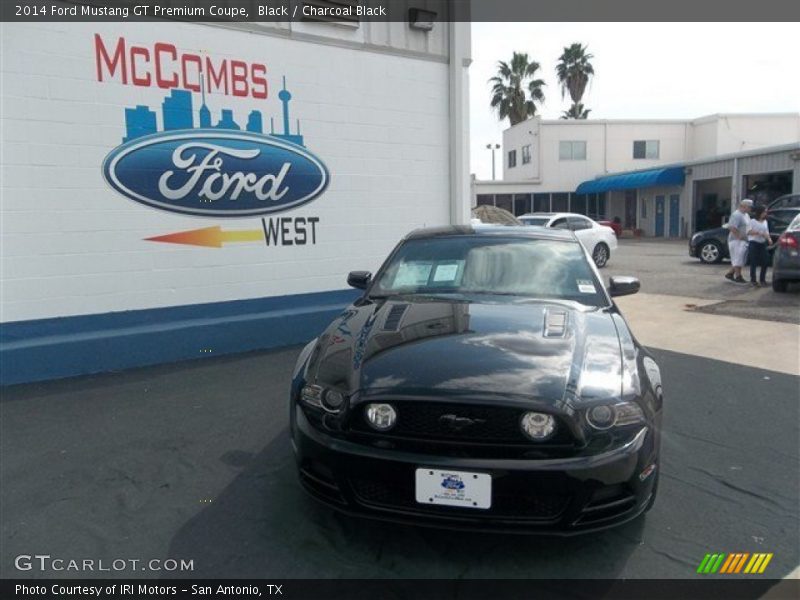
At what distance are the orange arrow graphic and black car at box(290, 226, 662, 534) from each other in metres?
3.88

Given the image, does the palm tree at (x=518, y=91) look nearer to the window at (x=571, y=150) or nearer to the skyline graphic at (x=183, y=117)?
the window at (x=571, y=150)

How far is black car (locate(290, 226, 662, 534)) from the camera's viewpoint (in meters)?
2.51

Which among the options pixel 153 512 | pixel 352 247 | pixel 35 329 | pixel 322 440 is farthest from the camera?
pixel 352 247

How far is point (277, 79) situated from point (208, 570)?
5.67m

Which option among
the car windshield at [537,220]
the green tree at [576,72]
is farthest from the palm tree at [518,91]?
the car windshield at [537,220]

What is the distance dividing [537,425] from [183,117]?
5.33m

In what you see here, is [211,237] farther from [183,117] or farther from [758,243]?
[758,243]

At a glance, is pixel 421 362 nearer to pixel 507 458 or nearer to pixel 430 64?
pixel 507 458

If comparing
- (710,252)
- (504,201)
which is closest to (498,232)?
(710,252)

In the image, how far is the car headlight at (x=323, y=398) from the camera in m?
2.73

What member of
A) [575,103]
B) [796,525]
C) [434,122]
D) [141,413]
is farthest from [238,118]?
[575,103]

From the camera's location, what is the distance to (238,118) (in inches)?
263

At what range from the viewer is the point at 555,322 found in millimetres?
3297

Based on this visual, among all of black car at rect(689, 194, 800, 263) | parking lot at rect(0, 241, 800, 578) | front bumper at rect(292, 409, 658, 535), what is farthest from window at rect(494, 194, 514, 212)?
front bumper at rect(292, 409, 658, 535)
